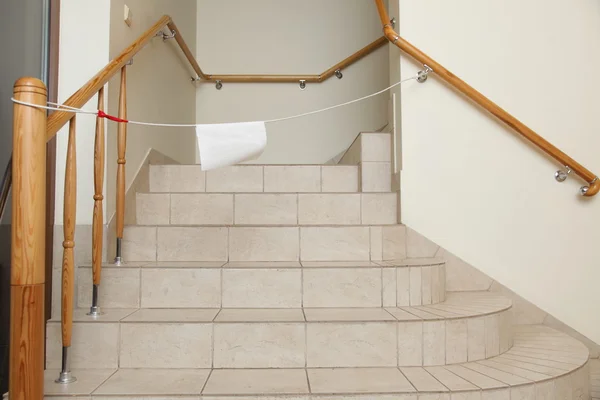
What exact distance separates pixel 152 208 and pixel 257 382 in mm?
1318

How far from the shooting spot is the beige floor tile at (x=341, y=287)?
6.57ft

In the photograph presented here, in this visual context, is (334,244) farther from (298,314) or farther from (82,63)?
(82,63)

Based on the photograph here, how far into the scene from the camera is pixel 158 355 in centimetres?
175

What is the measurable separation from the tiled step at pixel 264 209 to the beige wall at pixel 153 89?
9.4 inches

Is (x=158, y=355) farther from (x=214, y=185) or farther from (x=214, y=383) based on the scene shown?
(x=214, y=185)

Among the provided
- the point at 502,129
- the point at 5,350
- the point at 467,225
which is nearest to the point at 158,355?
the point at 5,350

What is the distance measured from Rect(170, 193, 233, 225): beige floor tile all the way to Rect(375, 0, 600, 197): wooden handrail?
1229mm

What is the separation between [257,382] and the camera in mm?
1616

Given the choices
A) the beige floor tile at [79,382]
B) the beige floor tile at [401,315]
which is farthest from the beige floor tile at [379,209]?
the beige floor tile at [79,382]

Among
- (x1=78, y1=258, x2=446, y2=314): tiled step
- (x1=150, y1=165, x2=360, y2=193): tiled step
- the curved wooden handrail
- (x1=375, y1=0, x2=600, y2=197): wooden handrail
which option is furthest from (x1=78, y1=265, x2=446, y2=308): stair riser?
(x1=375, y1=0, x2=600, y2=197): wooden handrail

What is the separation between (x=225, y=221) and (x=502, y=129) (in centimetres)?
156

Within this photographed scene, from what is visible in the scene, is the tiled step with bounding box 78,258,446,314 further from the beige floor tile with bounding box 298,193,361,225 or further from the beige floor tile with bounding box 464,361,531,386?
the beige floor tile with bounding box 298,193,361,225

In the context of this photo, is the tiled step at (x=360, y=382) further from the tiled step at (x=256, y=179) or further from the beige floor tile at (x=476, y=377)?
the tiled step at (x=256, y=179)

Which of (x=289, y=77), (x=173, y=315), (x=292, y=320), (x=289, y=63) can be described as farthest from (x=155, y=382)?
(x=289, y=63)
